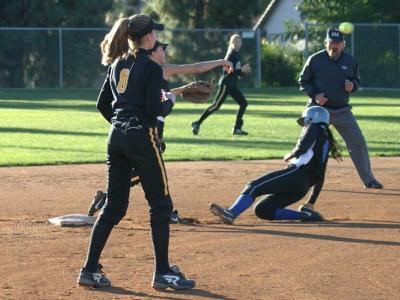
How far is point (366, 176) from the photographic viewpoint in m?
13.4

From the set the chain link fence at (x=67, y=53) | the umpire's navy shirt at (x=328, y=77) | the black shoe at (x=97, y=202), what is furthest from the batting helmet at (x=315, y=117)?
the chain link fence at (x=67, y=53)

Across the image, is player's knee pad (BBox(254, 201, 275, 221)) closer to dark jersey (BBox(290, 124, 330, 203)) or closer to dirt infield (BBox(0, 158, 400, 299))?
dirt infield (BBox(0, 158, 400, 299))

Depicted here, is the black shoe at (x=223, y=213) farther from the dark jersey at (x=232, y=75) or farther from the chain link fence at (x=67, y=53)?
the chain link fence at (x=67, y=53)

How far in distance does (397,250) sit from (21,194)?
5.47 m

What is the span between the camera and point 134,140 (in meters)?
7.48

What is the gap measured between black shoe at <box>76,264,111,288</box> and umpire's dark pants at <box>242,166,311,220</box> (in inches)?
126

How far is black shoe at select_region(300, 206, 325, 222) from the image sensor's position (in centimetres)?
1082

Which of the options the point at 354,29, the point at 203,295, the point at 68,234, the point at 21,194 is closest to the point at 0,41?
the point at 354,29

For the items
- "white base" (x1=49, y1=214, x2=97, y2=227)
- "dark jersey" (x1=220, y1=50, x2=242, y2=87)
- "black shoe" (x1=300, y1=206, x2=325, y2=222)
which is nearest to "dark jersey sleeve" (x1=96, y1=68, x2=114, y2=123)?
"white base" (x1=49, y1=214, x2=97, y2=227)

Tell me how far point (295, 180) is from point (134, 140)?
11.3 feet

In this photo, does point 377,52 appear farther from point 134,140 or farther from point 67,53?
point 134,140

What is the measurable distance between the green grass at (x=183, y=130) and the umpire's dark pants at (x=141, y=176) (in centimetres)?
865

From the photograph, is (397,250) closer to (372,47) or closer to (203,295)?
(203,295)

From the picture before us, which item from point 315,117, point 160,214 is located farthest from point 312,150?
point 160,214
